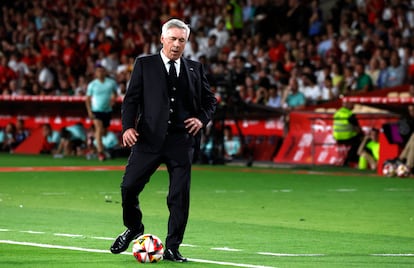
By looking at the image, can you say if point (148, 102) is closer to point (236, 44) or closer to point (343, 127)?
point (343, 127)

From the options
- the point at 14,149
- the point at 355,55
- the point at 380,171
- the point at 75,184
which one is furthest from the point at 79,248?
the point at 14,149

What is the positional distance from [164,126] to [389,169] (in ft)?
43.9

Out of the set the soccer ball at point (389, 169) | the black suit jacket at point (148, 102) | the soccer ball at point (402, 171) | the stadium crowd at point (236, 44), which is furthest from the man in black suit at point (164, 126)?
the stadium crowd at point (236, 44)

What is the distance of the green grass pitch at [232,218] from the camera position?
1058 cm

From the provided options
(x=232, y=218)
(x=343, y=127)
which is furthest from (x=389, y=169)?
(x=232, y=218)

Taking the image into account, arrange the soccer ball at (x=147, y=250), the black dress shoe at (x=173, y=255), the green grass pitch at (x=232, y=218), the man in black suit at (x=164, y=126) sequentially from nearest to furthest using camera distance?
1. the soccer ball at (x=147, y=250)
2. the black dress shoe at (x=173, y=255)
3. the man in black suit at (x=164, y=126)
4. the green grass pitch at (x=232, y=218)

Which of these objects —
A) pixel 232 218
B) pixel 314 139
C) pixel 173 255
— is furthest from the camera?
pixel 314 139

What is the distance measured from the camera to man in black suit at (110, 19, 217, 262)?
1040cm

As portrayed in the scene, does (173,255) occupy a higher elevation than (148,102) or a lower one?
lower

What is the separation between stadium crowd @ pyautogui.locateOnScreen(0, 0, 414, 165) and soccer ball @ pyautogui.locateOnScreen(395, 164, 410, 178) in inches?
192

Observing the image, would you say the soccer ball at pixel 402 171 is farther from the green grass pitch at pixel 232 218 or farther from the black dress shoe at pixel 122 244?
the black dress shoe at pixel 122 244

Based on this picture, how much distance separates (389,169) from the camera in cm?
2314

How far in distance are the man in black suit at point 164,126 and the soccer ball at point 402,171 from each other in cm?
1289

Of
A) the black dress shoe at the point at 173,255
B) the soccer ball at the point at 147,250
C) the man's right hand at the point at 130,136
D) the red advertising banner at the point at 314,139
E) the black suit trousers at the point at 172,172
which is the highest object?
the man's right hand at the point at 130,136
